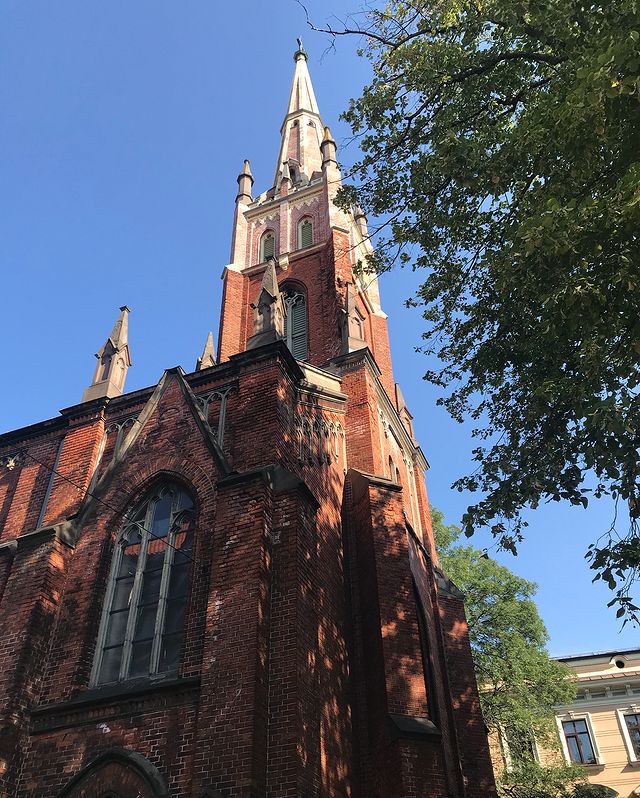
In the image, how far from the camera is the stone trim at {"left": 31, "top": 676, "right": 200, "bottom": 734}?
29.9 feet

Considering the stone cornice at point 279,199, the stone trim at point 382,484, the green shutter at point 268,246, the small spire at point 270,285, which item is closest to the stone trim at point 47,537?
the stone trim at point 382,484

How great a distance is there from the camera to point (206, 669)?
8836mm

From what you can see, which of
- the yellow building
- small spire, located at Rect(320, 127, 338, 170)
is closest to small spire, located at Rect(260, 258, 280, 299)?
small spire, located at Rect(320, 127, 338, 170)

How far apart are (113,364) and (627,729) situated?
2642cm

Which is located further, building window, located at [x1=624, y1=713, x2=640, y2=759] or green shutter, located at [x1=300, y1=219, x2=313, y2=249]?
building window, located at [x1=624, y1=713, x2=640, y2=759]

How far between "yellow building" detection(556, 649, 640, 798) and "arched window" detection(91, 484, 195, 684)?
23566 millimetres

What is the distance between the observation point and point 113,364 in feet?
49.2

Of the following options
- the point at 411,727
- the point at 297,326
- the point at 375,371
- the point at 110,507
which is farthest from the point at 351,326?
the point at 411,727

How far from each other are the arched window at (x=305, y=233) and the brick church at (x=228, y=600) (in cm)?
821

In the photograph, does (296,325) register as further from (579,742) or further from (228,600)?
(579,742)

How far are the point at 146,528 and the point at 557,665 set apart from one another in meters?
17.5

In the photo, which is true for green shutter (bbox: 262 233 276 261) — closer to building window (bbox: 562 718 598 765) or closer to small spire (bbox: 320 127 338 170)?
small spire (bbox: 320 127 338 170)

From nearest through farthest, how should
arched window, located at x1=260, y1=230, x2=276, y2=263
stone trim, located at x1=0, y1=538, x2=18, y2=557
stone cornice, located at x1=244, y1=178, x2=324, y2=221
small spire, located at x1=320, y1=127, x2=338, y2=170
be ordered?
stone trim, located at x1=0, y1=538, x2=18, y2=557 → arched window, located at x1=260, y1=230, x2=276, y2=263 → stone cornice, located at x1=244, y1=178, x2=324, y2=221 → small spire, located at x1=320, y1=127, x2=338, y2=170

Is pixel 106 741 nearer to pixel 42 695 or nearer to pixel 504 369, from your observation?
pixel 42 695
